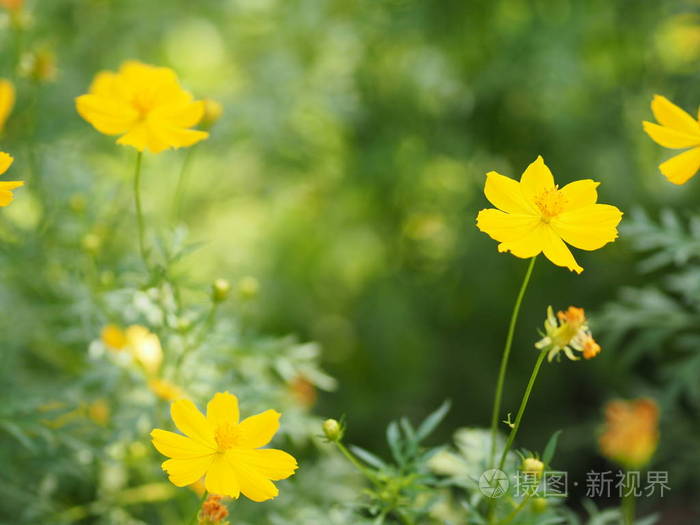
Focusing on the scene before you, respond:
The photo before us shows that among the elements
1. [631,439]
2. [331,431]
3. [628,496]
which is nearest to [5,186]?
[331,431]

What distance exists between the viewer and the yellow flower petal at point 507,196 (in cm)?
87

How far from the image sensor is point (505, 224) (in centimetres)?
84

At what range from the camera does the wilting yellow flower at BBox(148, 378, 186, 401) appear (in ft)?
3.83

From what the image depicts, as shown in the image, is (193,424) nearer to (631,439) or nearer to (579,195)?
(579,195)

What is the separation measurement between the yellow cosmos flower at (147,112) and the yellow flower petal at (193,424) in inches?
13.5

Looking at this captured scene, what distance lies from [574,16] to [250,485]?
170 centimetres

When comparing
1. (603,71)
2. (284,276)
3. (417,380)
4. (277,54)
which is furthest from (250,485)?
(603,71)

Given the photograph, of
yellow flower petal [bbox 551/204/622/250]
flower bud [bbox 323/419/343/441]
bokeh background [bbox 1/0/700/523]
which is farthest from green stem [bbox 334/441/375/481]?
bokeh background [bbox 1/0/700/523]

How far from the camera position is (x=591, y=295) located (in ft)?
6.51

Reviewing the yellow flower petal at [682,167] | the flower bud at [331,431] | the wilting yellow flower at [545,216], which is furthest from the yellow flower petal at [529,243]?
the flower bud at [331,431]

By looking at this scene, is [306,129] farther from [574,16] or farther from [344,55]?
[574,16]

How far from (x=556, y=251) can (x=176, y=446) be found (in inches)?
18.8

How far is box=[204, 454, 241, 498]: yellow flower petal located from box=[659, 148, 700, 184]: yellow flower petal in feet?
1.97

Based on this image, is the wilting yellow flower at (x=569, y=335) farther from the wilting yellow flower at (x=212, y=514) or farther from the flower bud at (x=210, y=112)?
the flower bud at (x=210, y=112)
